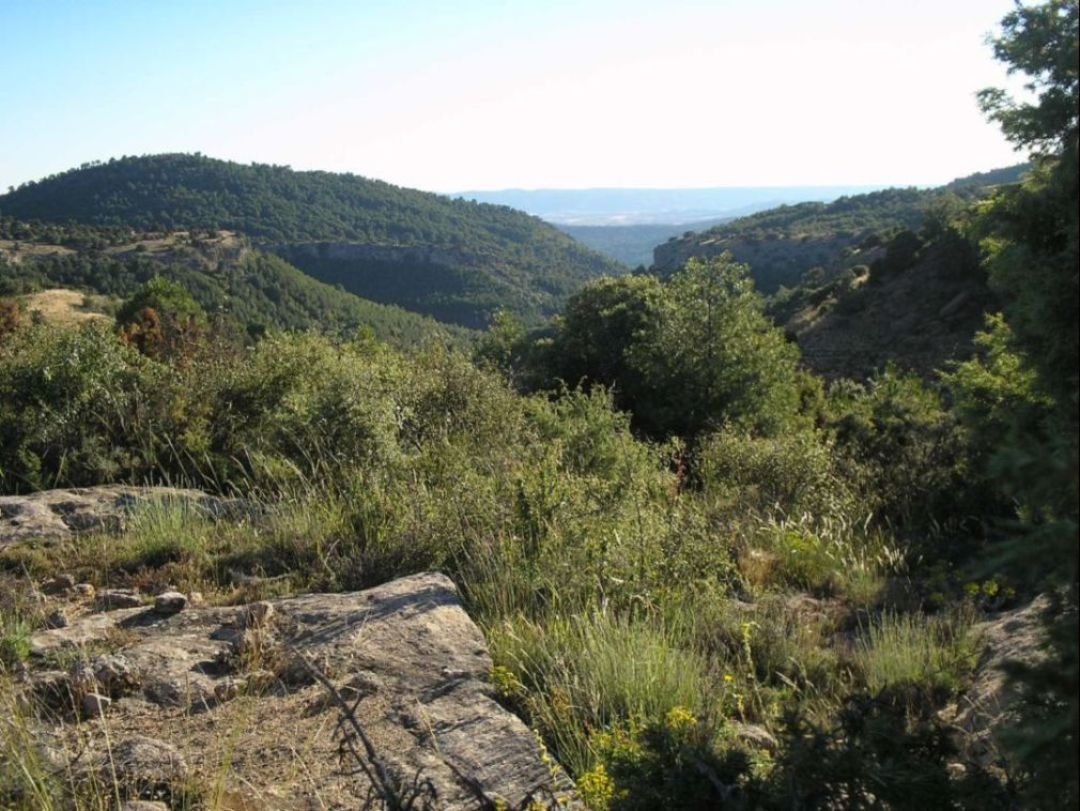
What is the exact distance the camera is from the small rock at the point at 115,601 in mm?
4242

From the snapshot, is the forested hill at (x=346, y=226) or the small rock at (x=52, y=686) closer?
the small rock at (x=52, y=686)

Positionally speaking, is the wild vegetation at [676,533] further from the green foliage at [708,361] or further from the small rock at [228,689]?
the green foliage at [708,361]

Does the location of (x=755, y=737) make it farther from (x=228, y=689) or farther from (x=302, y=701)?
(x=228, y=689)

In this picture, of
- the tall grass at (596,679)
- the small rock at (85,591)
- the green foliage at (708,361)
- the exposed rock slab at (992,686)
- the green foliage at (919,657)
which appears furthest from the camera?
the green foliage at (708,361)

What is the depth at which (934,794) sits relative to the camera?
6.21ft

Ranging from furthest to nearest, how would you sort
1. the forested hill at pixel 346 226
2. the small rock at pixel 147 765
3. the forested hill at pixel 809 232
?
the forested hill at pixel 346 226
the forested hill at pixel 809 232
the small rock at pixel 147 765

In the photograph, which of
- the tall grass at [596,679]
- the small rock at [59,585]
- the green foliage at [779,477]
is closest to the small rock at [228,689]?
the tall grass at [596,679]

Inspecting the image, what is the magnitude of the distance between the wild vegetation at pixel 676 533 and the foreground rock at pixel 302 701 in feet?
0.63

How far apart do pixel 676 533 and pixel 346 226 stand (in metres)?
113

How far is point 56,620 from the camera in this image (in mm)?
3941

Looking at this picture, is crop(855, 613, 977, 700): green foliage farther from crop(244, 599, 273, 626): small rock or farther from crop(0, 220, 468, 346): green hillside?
crop(0, 220, 468, 346): green hillside

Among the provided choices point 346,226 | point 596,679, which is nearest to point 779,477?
point 596,679

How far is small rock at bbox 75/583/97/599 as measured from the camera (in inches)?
174

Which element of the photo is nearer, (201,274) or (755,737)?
(755,737)
